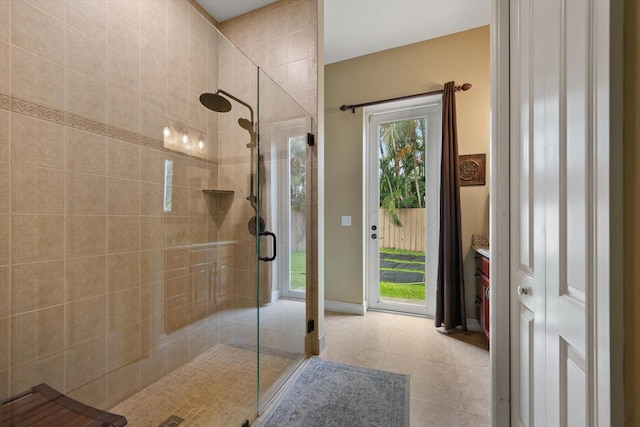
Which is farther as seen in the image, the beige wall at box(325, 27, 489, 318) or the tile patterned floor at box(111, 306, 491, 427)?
the beige wall at box(325, 27, 489, 318)

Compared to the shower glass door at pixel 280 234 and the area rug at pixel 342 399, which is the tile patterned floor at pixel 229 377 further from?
the area rug at pixel 342 399

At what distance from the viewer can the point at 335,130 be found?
320 cm

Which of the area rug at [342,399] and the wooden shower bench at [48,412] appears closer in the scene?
the wooden shower bench at [48,412]

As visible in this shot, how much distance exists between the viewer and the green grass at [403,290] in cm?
305

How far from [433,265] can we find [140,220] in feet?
9.49

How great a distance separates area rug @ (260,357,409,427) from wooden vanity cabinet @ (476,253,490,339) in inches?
36.7

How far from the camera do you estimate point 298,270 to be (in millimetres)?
2121

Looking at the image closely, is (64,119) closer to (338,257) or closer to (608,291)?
(608,291)

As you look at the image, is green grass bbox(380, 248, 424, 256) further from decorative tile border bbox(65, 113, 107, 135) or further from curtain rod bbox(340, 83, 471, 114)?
decorative tile border bbox(65, 113, 107, 135)

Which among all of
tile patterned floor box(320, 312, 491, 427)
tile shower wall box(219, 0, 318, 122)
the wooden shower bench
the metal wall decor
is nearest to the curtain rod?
the metal wall decor

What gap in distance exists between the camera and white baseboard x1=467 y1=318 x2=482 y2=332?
2.62m

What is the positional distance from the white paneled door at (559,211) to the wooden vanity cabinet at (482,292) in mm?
1058

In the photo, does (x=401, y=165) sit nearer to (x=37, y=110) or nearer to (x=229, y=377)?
(x=229, y=377)

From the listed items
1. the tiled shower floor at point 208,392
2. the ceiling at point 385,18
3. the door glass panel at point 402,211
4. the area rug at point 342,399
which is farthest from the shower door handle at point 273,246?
the ceiling at point 385,18
